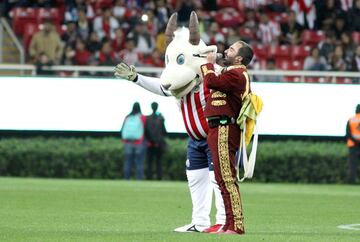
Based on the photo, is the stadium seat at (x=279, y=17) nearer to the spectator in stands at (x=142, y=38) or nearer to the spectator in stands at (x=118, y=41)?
the spectator in stands at (x=142, y=38)

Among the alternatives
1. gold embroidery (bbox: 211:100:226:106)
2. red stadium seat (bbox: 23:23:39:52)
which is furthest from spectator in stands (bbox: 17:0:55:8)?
gold embroidery (bbox: 211:100:226:106)

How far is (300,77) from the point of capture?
32.6 meters

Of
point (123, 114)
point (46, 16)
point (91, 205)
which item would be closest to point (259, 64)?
point (123, 114)

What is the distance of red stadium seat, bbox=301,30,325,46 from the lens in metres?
34.7

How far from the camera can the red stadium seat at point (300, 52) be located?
33.9 meters

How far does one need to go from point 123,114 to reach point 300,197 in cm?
1016

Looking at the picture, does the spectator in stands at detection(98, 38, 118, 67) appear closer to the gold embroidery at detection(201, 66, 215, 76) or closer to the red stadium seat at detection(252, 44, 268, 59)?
the red stadium seat at detection(252, 44, 268, 59)

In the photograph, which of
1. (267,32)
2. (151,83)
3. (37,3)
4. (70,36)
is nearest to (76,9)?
(70,36)

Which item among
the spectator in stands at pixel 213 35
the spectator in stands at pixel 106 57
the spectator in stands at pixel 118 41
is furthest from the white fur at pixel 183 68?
the spectator in stands at pixel 118 41

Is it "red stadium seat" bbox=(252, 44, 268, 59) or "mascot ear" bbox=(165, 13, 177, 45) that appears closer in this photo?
"mascot ear" bbox=(165, 13, 177, 45)

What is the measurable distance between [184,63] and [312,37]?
21219 mm

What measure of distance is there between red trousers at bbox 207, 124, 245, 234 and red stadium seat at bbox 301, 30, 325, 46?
21.7 m

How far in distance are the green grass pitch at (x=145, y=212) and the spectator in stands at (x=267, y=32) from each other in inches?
278

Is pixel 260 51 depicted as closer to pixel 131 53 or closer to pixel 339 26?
pixel 339 26
